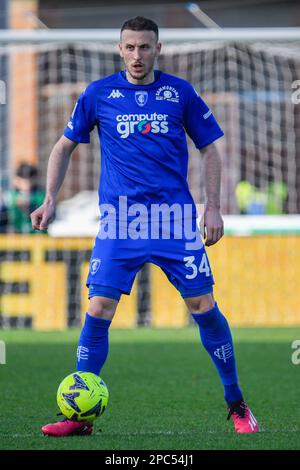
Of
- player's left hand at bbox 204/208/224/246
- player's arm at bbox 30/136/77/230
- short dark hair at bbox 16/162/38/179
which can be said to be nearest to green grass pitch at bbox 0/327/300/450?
player's left hand at bbox 204/208/224/246

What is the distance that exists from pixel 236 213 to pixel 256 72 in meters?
2.01

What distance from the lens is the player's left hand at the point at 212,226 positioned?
5.68 m

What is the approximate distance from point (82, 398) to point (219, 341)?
0.79m

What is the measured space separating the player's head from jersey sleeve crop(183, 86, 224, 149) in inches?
11.1

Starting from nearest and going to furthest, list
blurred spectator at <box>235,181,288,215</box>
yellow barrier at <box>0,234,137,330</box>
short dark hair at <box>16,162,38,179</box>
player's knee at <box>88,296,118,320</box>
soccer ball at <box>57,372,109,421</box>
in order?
soccer ball at <box>57,372,109,421</box>, player's knee at <box>88,296,118,320</box>, yellow barrier at <box>0,234,137,330</box>, short dark hair at <box>16,162,38,179</box>, blurred spectator at <box>235,181,288,215</box>

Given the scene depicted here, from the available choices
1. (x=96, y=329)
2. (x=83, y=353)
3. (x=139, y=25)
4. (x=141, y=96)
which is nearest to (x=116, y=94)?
(x=141, y=96)

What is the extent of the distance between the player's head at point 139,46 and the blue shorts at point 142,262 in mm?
877

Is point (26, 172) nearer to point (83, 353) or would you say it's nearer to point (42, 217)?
point (42, 217)

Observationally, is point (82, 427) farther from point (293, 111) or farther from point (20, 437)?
point (293, 111)

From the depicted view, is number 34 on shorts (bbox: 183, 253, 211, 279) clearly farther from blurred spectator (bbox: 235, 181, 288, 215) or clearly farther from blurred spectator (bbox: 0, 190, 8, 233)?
blurred spectator (bbox: 235, 181, 288, 215)

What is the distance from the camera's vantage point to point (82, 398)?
5.42m

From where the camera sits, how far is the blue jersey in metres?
5.68

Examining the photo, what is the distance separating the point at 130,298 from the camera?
12.8 m

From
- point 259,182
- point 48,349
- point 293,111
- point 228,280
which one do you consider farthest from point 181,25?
point 48,349
